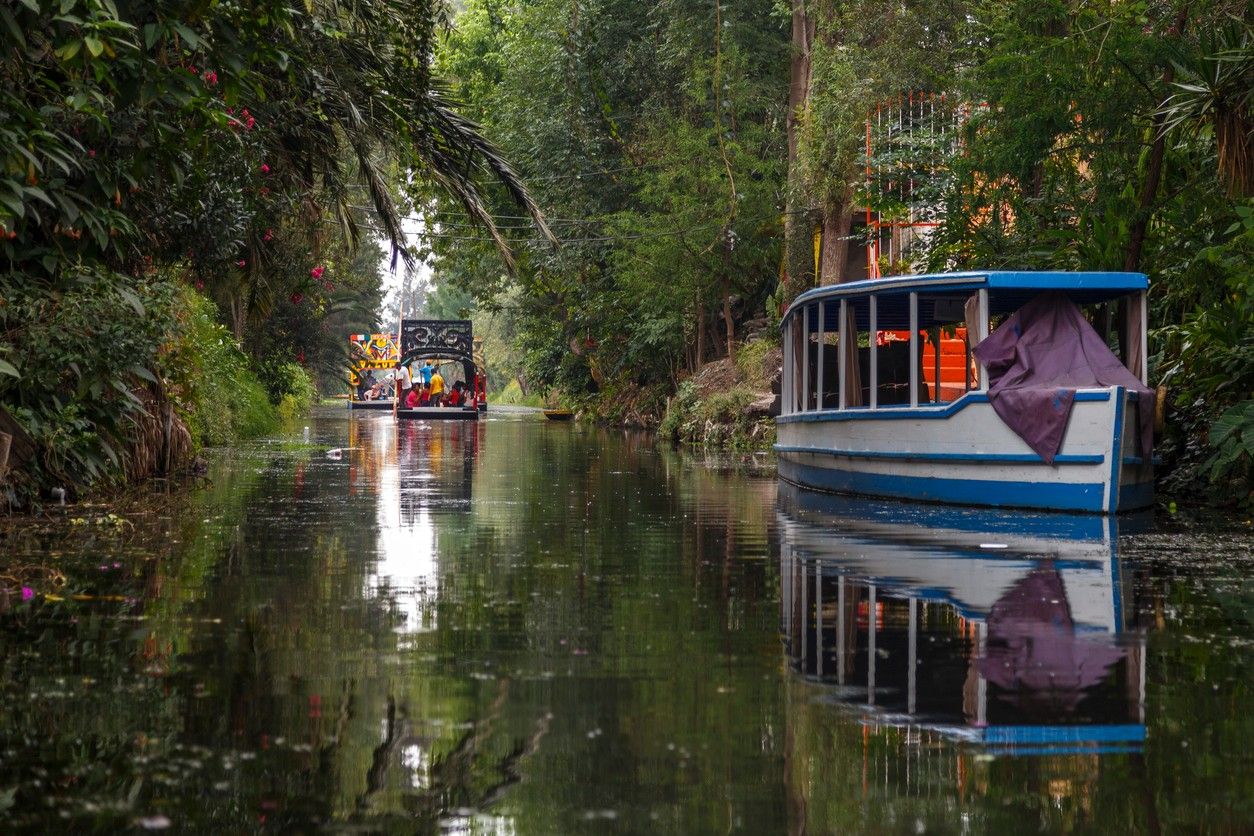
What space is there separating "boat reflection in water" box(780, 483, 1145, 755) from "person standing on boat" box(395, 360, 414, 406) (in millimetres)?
42653

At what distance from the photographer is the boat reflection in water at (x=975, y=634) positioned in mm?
5023

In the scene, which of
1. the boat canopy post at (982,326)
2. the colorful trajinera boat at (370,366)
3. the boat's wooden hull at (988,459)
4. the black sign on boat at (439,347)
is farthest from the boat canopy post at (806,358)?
the colorful trajinera boat at (370,366)

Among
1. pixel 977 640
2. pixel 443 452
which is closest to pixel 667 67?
pixel 443 452

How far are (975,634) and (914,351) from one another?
9.52 metres

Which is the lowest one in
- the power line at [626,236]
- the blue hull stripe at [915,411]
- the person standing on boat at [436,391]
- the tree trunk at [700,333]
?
the blue hull stripe at [915,411]

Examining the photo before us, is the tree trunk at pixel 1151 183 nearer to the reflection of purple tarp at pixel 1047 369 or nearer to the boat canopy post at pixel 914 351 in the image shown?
the reflection of purple tarp at pixel 1047 369

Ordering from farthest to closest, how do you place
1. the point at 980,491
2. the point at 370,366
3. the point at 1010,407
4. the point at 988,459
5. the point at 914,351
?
1. the point at 370,366
2. the point at 914,351
3. the point at 980,491
4. the point at 988,459
5. the point at 1010,407

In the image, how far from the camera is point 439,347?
54406 mm

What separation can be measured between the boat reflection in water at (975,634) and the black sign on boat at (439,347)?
41.5m

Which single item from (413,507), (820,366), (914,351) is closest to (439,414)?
(820,366)

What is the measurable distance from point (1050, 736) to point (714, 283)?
107 ft

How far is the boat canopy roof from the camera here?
1535cm

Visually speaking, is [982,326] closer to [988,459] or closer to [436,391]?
[988,459]

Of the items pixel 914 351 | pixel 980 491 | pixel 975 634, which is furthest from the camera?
pixel 914 351
